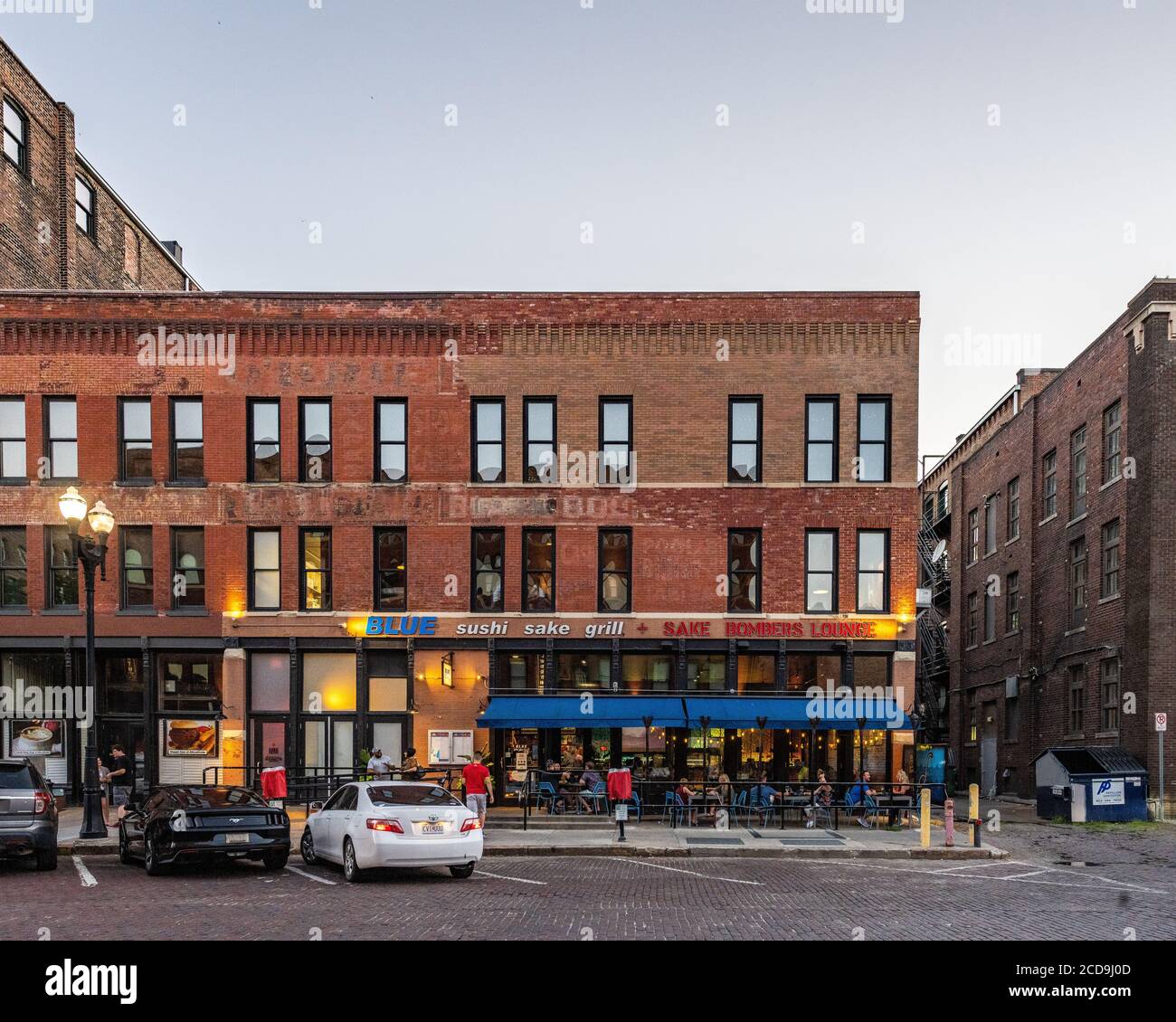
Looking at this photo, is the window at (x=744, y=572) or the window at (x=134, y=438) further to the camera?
the window at (x=134, y=438)

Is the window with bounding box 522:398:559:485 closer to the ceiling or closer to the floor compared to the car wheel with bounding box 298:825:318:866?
closer to the ceiling

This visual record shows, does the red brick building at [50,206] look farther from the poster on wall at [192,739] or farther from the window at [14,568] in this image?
the poster on wall at [192,739]

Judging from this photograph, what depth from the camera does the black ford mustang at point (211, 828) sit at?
51.1 feet

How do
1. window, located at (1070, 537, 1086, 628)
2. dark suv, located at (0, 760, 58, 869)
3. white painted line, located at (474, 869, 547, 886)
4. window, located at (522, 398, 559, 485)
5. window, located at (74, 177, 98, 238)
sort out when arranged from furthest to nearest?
window, located at (74, 177, 98, 238) → window, located at (1070, 537, 1086, 628) → window, located at (522, 398, 559, 485) → dark suv, located at (0, 760, 58, 869) → white painted line, located at (474, 869, 547, 886)

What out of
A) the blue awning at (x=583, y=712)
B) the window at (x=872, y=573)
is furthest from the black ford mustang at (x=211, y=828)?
the window at (x=872, y=573)

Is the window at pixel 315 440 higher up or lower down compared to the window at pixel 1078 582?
higher up

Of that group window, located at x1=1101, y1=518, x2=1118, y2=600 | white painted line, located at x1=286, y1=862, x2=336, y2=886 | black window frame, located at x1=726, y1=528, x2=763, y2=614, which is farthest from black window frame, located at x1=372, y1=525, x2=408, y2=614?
window, located at x1=1101, y1=518, x2=1118, y2=600

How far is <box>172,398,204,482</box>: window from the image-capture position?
2827 cm

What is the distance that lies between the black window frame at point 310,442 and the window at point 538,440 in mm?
4919

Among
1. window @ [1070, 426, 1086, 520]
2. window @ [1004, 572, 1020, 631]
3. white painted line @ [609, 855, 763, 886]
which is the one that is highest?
window @ [1070, 426, 1086, 520]

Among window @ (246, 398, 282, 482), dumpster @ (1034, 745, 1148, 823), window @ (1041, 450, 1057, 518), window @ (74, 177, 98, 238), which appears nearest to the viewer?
dumpster @ (1034, 745, 1148, 823)

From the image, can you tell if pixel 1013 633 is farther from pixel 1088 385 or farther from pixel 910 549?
pixel 910 549

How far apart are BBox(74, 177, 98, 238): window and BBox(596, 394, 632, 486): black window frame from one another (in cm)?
2211

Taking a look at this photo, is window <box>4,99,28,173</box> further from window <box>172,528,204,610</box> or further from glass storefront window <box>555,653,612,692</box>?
glass storefront window <box>555,653,612,692</box>
